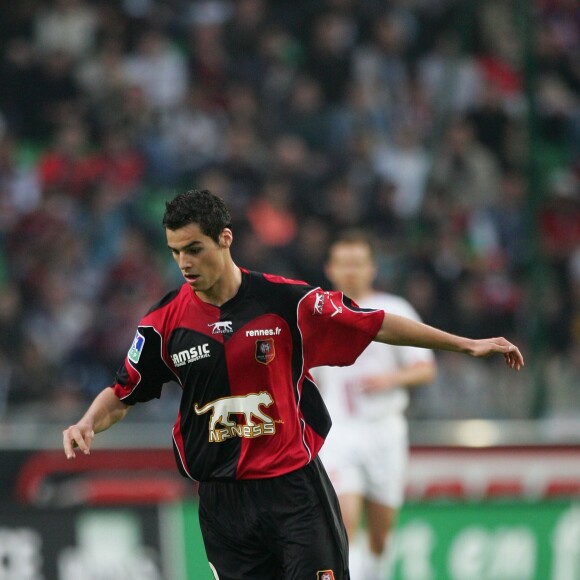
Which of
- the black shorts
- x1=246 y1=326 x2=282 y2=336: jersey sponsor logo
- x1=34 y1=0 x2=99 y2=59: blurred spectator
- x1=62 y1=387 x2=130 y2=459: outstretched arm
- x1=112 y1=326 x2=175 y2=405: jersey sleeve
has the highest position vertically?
x1=34 y1=0 x2=99 y2=59: blurred spectator

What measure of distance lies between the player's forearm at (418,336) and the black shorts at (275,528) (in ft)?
1.92

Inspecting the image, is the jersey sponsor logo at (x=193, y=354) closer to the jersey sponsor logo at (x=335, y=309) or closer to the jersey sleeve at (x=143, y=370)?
the jersey sleeve at (x=143, y=370)

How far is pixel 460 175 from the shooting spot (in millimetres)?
11414

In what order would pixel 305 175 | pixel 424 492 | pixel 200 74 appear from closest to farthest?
pixel 424 492 < pixel 305 175 < pixel 200 74

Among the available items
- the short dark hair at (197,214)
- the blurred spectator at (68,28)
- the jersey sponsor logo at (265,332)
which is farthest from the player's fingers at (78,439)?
the blurred spectator at (68,28)

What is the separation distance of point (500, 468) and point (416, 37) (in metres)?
5.11

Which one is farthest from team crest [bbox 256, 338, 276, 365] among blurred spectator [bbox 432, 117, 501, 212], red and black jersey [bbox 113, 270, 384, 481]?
blurred spectator [bbox 432, 117, 501, 212]

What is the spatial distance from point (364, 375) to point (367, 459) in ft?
1.62

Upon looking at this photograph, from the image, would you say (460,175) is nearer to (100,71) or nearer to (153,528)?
(100,71)

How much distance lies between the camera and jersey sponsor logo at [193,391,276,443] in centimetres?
466

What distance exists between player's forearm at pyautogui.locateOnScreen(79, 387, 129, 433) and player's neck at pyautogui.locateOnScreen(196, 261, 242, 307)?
0.51m

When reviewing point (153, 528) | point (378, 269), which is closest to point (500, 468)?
point (378, 269)

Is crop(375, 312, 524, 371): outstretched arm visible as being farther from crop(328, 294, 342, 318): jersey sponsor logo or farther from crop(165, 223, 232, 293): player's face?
crop(165, 223, 232, 293): player's face

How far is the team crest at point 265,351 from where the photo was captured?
466 centimetres
